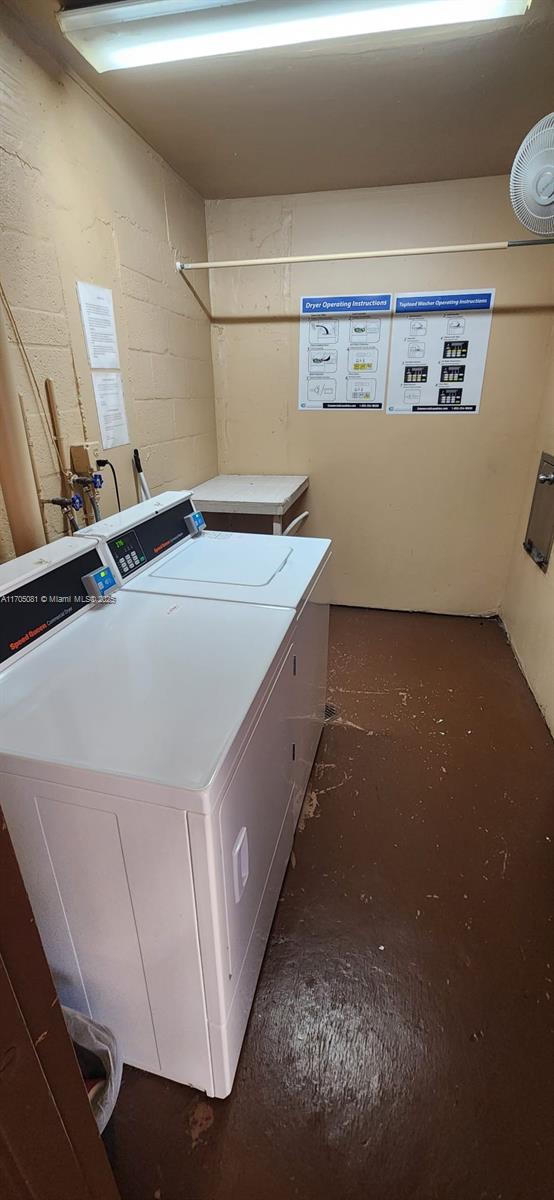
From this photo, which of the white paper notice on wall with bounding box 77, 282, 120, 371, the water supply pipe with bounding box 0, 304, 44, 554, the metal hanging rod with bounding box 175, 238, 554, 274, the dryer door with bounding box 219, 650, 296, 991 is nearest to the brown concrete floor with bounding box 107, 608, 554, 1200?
the dryer door with bounding box 219, 650, 296, 991

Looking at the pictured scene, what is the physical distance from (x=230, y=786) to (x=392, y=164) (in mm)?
2769

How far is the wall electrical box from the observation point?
241 cm

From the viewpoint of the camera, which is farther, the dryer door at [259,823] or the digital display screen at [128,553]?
the digital display screen at [128,553]

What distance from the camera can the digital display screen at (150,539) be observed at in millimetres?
1473

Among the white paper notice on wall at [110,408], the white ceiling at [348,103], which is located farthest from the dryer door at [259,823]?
the white ceiling at [348,103]

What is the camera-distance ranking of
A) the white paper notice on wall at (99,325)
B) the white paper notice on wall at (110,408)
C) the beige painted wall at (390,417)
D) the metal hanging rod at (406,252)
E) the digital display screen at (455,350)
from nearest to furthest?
the white paper notice on wall at (99,325)
the white paper notice on wall at (110,408)
the metal hanging rod at (406,252)
the beige painted wall at (390,417)
the digital display screen at (455,350)

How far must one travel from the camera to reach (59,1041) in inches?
26.2

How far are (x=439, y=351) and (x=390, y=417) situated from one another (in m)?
0.41

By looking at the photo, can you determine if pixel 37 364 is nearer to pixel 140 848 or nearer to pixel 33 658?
pixel 33 658

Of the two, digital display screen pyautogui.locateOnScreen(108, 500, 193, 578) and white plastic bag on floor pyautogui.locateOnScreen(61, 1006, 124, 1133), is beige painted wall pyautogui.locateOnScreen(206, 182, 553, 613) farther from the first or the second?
white plastic bag on floor pyautogui.locateOnScreen(61, 1006, 124, 1133)

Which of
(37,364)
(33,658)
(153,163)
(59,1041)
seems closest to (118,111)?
(153,163)

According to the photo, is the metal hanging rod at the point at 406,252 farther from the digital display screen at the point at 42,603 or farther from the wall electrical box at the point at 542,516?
the digital display screen at the point at 42,603

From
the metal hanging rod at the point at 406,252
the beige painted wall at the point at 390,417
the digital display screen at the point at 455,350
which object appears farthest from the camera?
the digital display screen at the point at 455,350

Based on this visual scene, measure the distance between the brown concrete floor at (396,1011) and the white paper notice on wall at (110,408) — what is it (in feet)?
5.02
